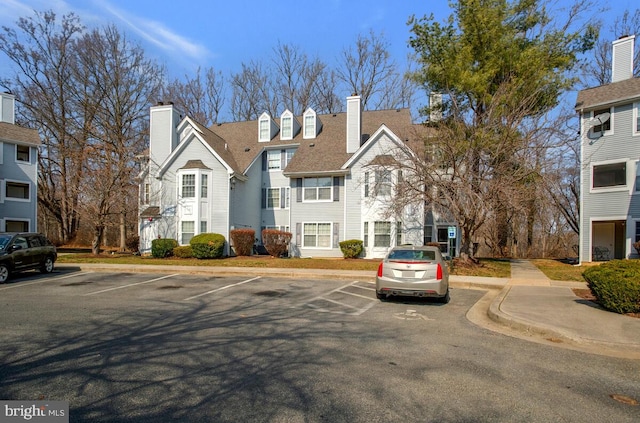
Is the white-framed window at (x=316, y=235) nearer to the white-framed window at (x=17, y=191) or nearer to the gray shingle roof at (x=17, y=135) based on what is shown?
the gray shingle roof at (x=17, y=135)

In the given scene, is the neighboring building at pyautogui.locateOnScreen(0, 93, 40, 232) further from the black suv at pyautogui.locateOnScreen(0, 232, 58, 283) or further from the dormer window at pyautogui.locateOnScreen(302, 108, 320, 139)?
the dormer window at pyautogui.locateOnScreen(302, 108, 320, 139)

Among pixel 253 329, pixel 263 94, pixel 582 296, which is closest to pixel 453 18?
pixel 582 296

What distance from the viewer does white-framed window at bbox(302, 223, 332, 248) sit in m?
26.1

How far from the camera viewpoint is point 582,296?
37.7 ft

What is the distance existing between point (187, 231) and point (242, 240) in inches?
161

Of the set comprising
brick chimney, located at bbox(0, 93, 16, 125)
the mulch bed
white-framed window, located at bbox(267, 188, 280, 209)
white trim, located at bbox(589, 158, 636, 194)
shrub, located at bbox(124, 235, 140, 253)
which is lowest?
shrub, located at bbox(124, 235, 140, 253)

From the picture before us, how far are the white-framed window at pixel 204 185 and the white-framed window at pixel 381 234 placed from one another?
1117cm

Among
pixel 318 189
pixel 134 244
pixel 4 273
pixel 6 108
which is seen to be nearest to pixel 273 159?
pixel 318 189

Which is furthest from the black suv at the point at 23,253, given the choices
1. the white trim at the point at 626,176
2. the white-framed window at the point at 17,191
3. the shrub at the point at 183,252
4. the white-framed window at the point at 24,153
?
the white trim at the point at 626,176

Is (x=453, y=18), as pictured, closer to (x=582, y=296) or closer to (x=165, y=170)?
(x=582, y=296)

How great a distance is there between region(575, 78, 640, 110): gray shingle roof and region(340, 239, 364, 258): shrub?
14.5 m

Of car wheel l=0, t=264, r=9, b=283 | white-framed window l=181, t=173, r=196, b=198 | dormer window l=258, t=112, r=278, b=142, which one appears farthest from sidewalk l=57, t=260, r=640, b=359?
dormer window l=258, t=112, r=278, b=142

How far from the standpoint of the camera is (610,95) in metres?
21.2

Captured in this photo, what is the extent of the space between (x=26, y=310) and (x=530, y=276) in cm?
1708
